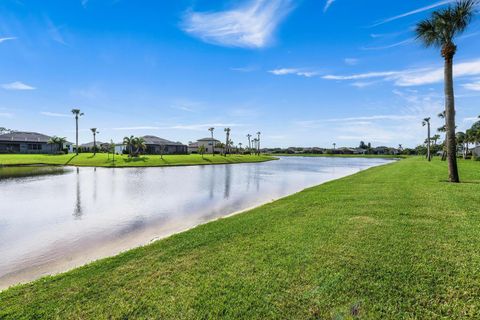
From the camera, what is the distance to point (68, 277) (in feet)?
19.5

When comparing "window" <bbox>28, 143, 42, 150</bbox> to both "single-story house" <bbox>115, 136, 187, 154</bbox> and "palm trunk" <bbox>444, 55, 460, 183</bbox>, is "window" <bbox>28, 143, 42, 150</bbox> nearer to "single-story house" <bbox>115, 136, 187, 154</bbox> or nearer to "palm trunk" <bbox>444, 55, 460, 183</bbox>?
"single-story house" <bbox>115, 136, 187, 154</bbox>

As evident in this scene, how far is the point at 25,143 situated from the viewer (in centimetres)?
6919

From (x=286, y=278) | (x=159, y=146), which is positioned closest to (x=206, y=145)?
(x=159, y=146)

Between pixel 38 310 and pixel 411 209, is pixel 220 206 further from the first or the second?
pixel 38 310

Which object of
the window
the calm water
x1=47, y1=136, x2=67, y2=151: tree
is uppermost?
x1=47, y1=136, x2=67, y2=151: tree

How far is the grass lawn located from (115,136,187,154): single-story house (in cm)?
7987

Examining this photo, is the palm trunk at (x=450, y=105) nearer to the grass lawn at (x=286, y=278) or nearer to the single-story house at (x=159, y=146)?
the grass lawn at (x=286, y=278)

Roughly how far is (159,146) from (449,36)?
267 ft

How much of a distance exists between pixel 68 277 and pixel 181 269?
255cm

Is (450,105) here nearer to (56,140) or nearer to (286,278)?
(286,278)

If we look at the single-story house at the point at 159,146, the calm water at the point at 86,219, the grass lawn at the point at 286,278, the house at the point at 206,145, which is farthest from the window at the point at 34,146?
the grass lawn at the point at 286,278

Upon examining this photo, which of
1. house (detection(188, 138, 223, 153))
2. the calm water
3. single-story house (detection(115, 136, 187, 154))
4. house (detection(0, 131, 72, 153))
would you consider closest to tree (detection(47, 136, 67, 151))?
house (detection(0, 131, 72, 153))

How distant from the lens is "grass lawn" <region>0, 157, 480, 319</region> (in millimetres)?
4418

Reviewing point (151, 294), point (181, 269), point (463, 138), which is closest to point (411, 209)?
point (181, 269)
